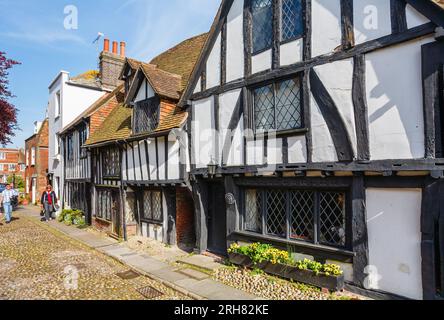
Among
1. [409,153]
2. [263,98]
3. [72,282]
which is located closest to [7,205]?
[72,282]

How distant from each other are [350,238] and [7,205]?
17.8 m

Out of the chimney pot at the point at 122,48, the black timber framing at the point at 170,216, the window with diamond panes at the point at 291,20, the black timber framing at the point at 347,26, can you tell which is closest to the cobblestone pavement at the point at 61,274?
the black timber framing at the point at 170,216

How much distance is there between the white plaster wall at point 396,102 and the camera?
4.91m

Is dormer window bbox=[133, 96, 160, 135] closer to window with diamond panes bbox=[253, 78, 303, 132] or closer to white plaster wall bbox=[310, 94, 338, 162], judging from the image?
window with diamond panes bbox=[253, 78, 303, 132]

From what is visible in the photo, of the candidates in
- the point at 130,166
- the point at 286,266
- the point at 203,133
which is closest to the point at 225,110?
the point at 203,133

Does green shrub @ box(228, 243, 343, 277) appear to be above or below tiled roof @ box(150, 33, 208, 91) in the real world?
below

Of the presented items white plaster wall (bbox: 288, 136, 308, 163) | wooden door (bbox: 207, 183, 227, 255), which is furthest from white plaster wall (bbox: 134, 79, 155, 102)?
white plaster wall (bbox: 288, 136, 308, 163)

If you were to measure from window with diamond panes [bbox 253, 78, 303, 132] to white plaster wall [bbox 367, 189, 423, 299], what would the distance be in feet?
7.47

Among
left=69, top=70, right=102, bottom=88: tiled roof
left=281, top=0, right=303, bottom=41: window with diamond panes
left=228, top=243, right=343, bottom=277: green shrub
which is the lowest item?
left=228, top=243, right=343, bottom=277: green shrub

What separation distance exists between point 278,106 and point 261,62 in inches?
49.3

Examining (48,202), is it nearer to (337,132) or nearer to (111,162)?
(111,162)

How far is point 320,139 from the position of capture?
6.13 meters

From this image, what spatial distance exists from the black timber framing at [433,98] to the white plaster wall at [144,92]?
824cm

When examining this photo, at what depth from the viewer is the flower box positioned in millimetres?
5707
